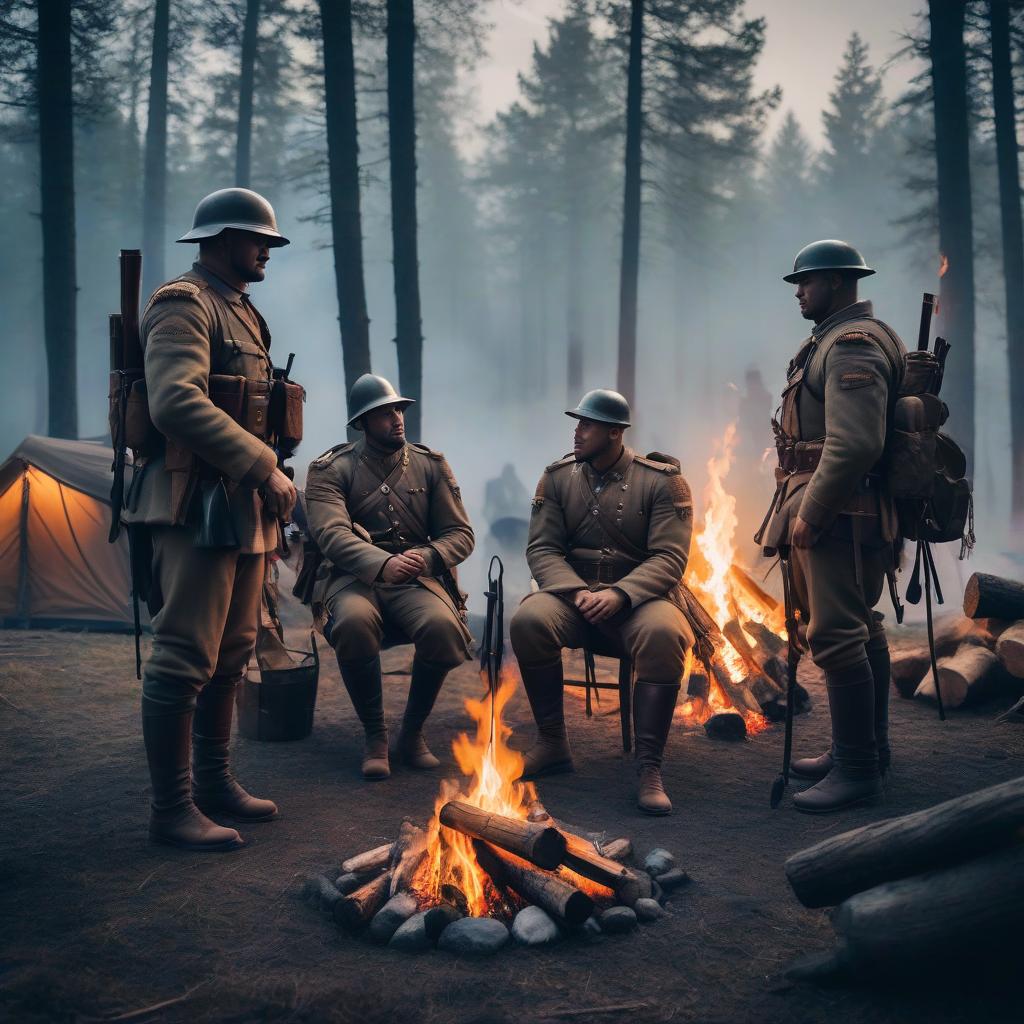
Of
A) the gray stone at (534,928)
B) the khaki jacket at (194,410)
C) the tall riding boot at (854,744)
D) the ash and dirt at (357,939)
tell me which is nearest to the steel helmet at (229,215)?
the khaki jacket at (194,410)

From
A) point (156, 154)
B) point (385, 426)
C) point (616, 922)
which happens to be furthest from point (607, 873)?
point (156, 154)

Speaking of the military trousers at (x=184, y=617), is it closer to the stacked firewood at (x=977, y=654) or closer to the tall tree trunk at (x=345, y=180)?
the stacked firewood at (x=977, y=654)

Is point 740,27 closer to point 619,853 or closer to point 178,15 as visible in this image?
point 178,15

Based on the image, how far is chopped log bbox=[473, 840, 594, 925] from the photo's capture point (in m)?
2.92

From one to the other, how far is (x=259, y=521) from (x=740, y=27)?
1568 cm

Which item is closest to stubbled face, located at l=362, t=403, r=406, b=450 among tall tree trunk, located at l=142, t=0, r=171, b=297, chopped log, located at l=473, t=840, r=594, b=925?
chopped log, located at l=473, t=840, r=594, b=925

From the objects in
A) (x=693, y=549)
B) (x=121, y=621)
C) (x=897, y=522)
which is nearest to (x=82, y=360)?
(x=121, y=621)

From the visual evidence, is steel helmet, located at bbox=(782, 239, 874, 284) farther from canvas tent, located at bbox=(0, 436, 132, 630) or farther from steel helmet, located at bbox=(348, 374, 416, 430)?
canvas tent, located at bbox=(0, 436, 132, 630)

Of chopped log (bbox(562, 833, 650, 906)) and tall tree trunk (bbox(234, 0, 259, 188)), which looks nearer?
chopped log (bbox(562, 833, 650, 906))

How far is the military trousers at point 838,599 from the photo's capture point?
13.9 ft

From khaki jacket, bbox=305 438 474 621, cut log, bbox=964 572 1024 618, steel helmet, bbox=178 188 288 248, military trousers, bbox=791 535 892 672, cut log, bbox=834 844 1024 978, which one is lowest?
cut log, bbox=834 844 1024 978

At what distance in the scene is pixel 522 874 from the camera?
3145 millimetres

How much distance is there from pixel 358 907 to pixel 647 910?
1009 mm

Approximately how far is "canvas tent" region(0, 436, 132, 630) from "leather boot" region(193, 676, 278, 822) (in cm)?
555
